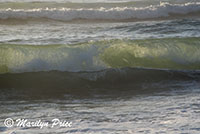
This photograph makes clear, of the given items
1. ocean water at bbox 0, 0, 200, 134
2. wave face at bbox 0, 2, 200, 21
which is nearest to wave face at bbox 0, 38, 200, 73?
ocean water at bbox 0, 0, 200, 134

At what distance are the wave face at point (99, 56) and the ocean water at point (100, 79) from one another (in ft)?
0.05

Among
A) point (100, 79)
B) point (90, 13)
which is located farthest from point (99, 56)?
point (90, 13)

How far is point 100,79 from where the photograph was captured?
646cm

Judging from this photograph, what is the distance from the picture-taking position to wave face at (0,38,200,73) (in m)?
6.88

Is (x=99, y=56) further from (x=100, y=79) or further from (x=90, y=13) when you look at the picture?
(x=90, y=13)

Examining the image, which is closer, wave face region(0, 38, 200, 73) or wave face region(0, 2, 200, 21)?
wave face region(0, 38, 200, 73)

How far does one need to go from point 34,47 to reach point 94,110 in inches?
110

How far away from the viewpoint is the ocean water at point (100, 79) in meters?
4.22

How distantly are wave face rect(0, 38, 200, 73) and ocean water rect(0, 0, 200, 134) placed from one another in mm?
15

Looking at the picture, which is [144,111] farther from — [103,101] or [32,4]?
[32,4]

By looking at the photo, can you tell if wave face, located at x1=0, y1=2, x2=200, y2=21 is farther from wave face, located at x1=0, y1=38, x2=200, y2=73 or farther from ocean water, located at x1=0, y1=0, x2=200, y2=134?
wave face, located at x1=0, y1=38, x2=200, y2=73

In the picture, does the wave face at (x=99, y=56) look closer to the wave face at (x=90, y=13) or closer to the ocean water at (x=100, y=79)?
the ocean water at (x=100, y=79)

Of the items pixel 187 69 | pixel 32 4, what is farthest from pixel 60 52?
pixel 32 4

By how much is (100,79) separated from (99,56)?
735 mm
